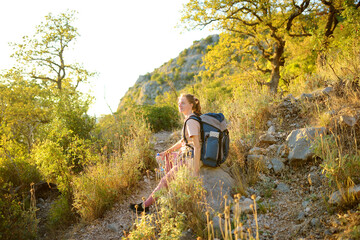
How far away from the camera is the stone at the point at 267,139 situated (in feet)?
15.3

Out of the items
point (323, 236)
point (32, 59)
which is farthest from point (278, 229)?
point (32, 59)

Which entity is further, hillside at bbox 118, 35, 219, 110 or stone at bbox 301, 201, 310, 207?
hillside at bbox 118, 35, 219, 110

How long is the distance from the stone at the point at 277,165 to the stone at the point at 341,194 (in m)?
1.11

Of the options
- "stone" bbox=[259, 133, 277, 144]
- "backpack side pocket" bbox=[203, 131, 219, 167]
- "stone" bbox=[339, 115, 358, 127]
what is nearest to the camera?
"backpack side pocket" bbox=[203, 131, 219, 167]

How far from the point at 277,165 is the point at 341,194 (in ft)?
4.24

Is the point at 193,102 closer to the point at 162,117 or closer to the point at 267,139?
the point at 267,139

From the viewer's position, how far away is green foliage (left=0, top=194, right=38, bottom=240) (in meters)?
3.50

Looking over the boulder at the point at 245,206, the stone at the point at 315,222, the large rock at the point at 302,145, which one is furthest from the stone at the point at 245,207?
the large rock at the point at 302,145

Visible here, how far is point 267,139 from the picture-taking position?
468cm

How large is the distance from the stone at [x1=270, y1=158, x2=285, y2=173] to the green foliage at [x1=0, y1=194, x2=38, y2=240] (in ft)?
11.9

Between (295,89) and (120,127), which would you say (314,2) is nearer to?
(295,89)

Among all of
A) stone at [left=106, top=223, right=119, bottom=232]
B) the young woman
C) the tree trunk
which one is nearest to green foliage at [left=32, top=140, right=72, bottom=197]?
stone at [left=106, top=223, right=119, bottom=232]

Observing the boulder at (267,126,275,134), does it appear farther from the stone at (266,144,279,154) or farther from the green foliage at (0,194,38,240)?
the green foliage at (0,194,38,240)

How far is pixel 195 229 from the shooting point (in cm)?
297
